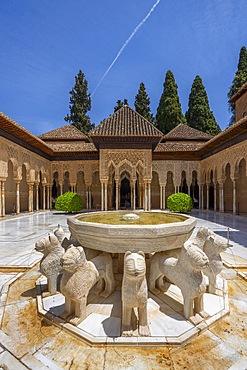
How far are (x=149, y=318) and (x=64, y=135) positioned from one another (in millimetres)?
21530

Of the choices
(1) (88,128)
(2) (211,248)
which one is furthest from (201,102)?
(2) (211,248)

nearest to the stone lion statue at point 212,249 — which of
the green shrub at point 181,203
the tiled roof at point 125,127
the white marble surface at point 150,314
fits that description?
the white marble surface at point 150,314

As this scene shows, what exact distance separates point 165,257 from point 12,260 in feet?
11.1

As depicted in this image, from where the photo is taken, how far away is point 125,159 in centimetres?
1552

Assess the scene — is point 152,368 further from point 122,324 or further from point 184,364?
point 122,324

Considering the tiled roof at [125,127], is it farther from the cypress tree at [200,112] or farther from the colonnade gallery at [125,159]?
the cypress tree at [200,112]

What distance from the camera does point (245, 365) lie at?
1757mm

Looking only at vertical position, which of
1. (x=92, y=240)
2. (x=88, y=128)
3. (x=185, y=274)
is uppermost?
(x=88, y=128)

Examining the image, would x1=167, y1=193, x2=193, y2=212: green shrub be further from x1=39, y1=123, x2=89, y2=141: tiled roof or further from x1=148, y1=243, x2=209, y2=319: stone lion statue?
x1=39, y1=123, x2=89, y2=141: tiled roof

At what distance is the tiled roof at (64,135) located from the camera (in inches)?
844

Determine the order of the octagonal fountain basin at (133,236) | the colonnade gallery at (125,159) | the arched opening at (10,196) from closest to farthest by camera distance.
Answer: the octagonal fountain basin at (133,236), the colonnade gallery at (125,159), the arched opening at (10,196)

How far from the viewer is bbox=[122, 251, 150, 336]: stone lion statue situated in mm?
2092

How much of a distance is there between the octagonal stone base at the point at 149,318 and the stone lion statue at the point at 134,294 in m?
0.09

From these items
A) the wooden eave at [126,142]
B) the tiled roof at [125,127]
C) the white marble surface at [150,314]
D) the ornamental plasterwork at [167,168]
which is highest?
the tiled roof at [125,127]
